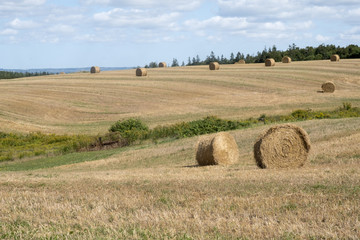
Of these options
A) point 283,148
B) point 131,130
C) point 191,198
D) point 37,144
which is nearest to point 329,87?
point 131,130

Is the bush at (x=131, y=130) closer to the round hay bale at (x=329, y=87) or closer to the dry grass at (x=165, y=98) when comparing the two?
the dry grass at (x=165, y=98)

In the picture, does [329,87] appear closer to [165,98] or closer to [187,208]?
[165,98]

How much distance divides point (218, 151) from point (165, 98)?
35590 mm

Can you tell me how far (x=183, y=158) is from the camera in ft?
83.8

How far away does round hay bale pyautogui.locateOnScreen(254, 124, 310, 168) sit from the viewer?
17.3 metres

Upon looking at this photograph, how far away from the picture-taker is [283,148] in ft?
56.9

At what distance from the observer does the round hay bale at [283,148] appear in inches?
682

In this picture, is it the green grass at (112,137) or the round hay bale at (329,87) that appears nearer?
the green grass at (112,137)

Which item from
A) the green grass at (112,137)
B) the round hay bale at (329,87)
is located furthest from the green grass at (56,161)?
the round hay bale at (329,87)

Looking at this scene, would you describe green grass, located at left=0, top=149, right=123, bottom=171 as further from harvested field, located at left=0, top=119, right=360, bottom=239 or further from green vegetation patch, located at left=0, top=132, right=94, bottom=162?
harvested field, located at left=0, top=119, right=360, bottom=239

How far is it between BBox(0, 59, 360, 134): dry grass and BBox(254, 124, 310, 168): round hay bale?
24.0 meters

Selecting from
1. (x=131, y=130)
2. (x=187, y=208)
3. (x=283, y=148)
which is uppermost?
(x=187, y=208)

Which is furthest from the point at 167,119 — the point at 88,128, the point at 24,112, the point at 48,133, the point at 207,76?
the point at 207,76

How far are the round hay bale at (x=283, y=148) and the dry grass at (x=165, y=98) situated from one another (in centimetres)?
2398
